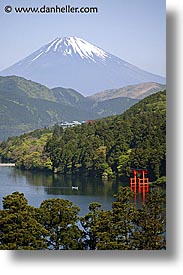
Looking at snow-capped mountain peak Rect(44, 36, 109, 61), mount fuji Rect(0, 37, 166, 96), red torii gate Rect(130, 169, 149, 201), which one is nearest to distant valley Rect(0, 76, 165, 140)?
mount fuji Rect(0, 37, 166, 96)

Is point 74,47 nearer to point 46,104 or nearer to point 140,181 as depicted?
point 46,104

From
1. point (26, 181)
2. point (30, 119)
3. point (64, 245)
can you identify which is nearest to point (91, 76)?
point (30, 119)

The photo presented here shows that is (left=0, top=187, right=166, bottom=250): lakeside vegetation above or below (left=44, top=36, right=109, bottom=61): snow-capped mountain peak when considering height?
below

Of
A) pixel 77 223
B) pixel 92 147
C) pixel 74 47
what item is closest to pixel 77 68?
pixel 74 47

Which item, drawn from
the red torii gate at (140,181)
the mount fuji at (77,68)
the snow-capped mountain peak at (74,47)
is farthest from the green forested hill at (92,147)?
the snow-capped mountain peak at (74,47)

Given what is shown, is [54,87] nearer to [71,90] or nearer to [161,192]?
[71,90]

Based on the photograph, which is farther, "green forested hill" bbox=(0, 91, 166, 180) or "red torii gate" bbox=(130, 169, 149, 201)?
"green forested hill" bbox=(0, 91, 166, 180)

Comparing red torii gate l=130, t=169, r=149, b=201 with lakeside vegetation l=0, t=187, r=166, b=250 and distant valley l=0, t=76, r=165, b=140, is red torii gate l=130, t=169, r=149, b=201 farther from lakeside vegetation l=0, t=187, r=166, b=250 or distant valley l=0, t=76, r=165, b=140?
distant valley l=0, t=76, r=165, b=140
